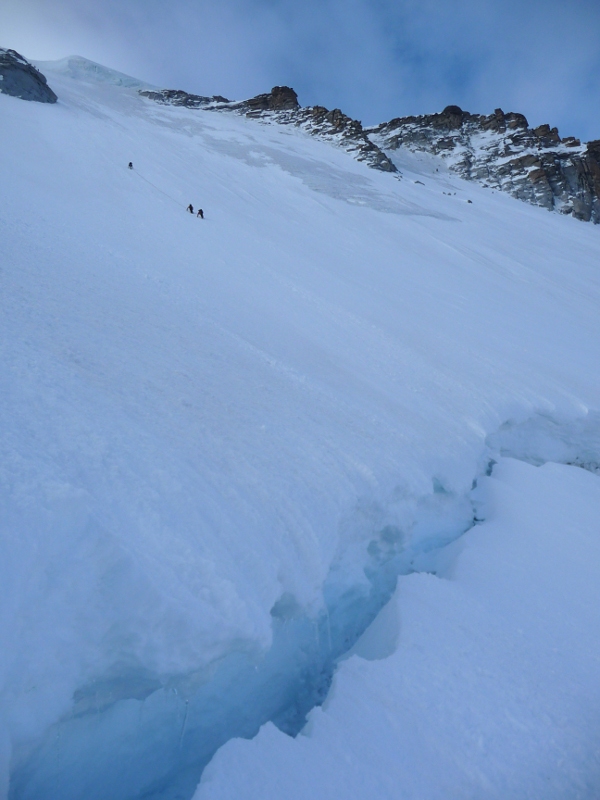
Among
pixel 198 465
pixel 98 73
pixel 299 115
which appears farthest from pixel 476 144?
pixel 198 465

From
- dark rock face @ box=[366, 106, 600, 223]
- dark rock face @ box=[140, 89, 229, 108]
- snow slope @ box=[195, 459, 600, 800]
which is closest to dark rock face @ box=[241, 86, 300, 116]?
dark rock face @ box=[140, 89, 229, 108]

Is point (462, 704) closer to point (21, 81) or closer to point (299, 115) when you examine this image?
point (21, 81)

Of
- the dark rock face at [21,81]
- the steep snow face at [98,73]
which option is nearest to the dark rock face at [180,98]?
the steep snow face at [98,73]

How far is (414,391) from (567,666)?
412 centimetres

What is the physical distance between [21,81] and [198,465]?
34168 mm

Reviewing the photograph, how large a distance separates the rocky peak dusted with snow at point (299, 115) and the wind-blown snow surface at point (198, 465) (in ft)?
126

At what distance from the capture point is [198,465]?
12.3ft

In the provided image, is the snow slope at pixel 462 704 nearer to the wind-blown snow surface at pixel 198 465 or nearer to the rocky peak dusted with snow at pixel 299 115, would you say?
the wind-blown snow surface at pixel 198 465

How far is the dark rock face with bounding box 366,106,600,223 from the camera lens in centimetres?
5372

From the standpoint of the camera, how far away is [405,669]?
3096mm

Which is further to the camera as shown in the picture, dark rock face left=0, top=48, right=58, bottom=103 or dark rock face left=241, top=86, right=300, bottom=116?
dark rock face left=241, top=86, right=300, bottom=116

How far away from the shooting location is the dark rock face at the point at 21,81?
80.9 feet

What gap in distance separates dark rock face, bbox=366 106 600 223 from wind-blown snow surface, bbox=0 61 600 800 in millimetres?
54904

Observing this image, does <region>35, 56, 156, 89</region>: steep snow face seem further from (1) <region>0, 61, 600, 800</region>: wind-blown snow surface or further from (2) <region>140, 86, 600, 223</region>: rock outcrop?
(1) <region>0, 61, 600, 800</region>: wind-blown snow surface
